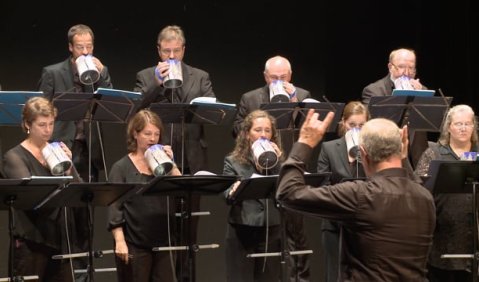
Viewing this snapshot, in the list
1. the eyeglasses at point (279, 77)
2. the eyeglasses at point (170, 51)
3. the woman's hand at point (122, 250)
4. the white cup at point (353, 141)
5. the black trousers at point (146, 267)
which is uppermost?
the eyeglasses at point (170, 51)

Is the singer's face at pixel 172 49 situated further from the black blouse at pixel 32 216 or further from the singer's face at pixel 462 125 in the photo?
the singer's face at pixel 462 125

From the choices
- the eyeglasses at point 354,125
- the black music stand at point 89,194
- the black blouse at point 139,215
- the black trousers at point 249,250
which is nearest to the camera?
the black music stand at point 89,194

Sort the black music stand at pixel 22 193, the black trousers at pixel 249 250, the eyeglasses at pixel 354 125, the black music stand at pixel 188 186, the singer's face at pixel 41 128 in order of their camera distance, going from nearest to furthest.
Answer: the black music stand at pixel 22 193 < the black music stand at pixel 188 186 < the singer's face at pixel 41 128 < the black trousers at pixel 249 250 < the eyeglasses at pixel 354 125

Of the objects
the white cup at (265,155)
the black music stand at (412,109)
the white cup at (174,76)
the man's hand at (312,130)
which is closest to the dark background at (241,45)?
the white cup at (174,76)

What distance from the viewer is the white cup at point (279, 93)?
7.14m

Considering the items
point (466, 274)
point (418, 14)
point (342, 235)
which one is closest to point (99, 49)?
point (418, 14)

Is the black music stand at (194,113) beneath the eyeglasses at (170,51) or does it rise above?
beneath

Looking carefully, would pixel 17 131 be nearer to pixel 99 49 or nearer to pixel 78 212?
pixel 99 49

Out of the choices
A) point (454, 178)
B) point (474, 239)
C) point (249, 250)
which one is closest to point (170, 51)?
point (249, 250)

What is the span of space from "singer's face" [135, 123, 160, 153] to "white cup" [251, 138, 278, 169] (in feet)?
2.24

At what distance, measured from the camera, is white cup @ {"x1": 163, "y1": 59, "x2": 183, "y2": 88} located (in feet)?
22.5

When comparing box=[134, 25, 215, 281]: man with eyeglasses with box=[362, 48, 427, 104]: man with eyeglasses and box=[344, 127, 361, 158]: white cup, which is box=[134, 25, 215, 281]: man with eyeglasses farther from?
box=[362, 48, 427, 104]: man with eyeglasses

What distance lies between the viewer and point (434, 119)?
22.6 feet

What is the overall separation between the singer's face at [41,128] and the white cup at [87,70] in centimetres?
87
